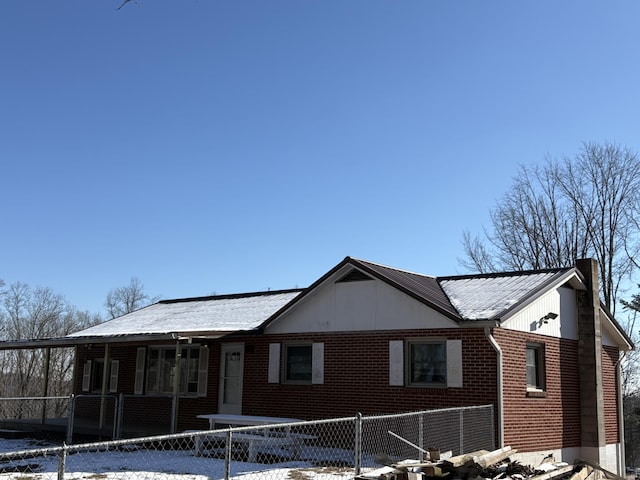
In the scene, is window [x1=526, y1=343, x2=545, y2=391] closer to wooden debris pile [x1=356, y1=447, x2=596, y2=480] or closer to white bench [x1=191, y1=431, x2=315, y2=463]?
wooden debris pile [x1=356, y1=447, x2=596, y2=480]

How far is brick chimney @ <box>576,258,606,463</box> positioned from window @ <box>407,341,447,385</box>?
4.86 m

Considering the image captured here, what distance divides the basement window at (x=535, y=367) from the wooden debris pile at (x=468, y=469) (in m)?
3.18

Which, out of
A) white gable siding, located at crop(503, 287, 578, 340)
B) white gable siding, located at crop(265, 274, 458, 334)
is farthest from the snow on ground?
white gable siding, located at crop(503, 287, 578, 340)

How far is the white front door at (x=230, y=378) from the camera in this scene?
63.3 ft

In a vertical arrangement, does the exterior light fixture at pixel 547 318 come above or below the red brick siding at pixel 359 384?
above

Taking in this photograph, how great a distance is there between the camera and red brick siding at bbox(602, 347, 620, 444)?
19.5 m

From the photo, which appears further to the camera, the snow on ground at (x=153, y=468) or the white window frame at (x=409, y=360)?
the white window frame at (x=409, y=360)

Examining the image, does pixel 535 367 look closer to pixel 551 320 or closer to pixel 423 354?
pixel 551 320

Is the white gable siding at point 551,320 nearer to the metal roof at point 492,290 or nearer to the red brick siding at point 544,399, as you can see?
the red brick siding at point 544,399

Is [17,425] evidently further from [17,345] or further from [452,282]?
[452,282]

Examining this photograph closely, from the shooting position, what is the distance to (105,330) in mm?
22891

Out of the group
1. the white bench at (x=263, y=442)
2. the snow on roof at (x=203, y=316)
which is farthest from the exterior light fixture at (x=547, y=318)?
the snow on roof at (x=203, y=316)

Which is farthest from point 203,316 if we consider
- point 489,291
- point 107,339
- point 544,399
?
point 544,399

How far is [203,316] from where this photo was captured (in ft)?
72.3
